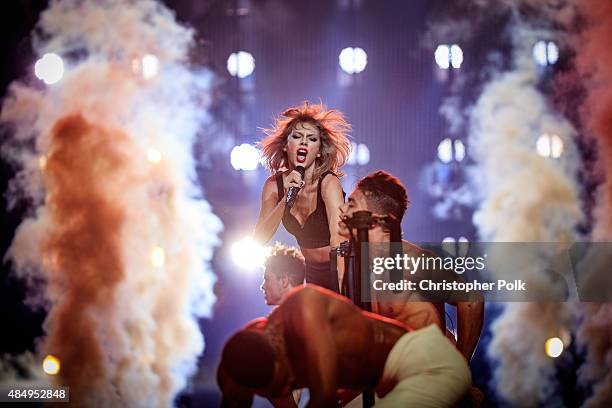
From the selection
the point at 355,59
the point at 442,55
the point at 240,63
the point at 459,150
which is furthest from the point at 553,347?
the point at 240,63

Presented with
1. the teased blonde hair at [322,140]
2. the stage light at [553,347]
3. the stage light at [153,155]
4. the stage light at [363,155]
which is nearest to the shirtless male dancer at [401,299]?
the teased blonde hair at [322,140]

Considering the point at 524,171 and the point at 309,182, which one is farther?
the point at 524,171

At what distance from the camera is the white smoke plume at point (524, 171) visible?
4441 millimetres

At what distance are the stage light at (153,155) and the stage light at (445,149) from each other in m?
1.75

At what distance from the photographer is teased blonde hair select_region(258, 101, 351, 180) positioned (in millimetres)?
4164

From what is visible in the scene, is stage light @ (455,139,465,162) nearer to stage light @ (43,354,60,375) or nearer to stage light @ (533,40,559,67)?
stage light @ (533,40,559,67)

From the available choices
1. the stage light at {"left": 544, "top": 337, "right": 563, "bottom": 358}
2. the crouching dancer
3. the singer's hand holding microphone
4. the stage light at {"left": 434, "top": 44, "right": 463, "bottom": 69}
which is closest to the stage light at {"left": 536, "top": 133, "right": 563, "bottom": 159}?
the stage light at {"left": 434, "top": 44, "right": 463, "bottom": 69}

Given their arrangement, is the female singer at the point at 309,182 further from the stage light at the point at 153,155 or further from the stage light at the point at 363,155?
the stage light at the point at 153,155

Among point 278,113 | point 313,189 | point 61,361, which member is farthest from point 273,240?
point 61,361

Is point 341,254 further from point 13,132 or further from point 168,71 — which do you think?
point 13,132

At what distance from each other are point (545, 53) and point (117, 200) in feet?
9.27

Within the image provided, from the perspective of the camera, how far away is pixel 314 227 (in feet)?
13.3

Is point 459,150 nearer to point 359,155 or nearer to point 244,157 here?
point 359,155

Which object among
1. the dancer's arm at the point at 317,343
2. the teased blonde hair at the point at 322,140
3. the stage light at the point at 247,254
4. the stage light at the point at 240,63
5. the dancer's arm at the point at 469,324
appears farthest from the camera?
the stage light at the point at 240,63
